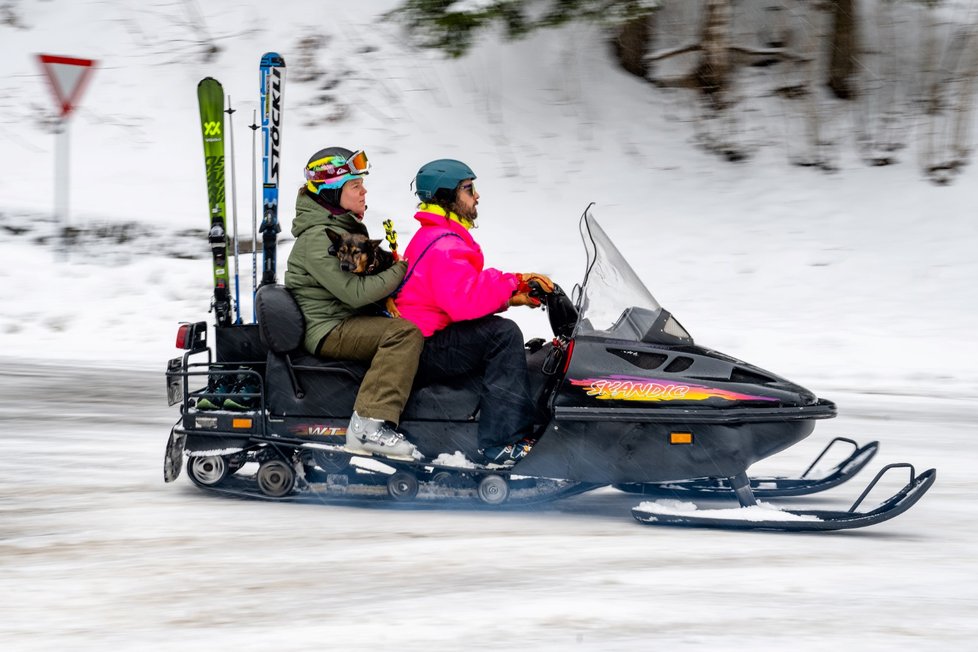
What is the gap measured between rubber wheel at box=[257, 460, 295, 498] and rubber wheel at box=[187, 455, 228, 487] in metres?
0.23

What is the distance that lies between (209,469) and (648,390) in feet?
6.91

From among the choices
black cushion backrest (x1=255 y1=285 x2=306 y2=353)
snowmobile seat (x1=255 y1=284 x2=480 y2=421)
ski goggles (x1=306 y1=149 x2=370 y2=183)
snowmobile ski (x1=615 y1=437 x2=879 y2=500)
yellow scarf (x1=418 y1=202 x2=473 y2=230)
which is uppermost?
ski goggles (x1=306 y1=149 x2=370 y2=183)

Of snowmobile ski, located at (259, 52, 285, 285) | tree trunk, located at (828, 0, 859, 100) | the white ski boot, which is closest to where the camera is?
the white ski boot

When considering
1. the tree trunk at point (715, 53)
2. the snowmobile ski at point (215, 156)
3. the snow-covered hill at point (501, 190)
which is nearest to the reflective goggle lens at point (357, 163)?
the snowmobile ski at point (215, 156)

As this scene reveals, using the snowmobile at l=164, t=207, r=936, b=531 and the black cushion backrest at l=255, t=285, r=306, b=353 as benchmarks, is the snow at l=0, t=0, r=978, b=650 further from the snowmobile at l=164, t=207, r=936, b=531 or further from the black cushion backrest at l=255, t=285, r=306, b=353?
the black cushion backrest at l=255, t=285, r=306, b=353

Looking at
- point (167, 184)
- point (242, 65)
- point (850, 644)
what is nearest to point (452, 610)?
point (850, 644)

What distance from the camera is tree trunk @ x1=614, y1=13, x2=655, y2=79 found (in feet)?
50.1

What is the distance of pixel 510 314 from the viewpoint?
11117mm

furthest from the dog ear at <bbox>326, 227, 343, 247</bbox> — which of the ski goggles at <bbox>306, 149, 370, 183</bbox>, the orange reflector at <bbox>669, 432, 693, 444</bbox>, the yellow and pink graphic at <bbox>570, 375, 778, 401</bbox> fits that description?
the orange reflector at <bbox>669, 432, 693, 444</bbox>

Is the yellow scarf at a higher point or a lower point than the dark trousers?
higher

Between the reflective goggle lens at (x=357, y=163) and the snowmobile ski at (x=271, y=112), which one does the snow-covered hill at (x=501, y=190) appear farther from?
the reflective goggle lens at (x=357, y=163)

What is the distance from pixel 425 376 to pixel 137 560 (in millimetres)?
1506

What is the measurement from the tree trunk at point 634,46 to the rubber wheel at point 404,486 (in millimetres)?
10701

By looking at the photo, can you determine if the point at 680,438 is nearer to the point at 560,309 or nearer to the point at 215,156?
the point at 560,309
